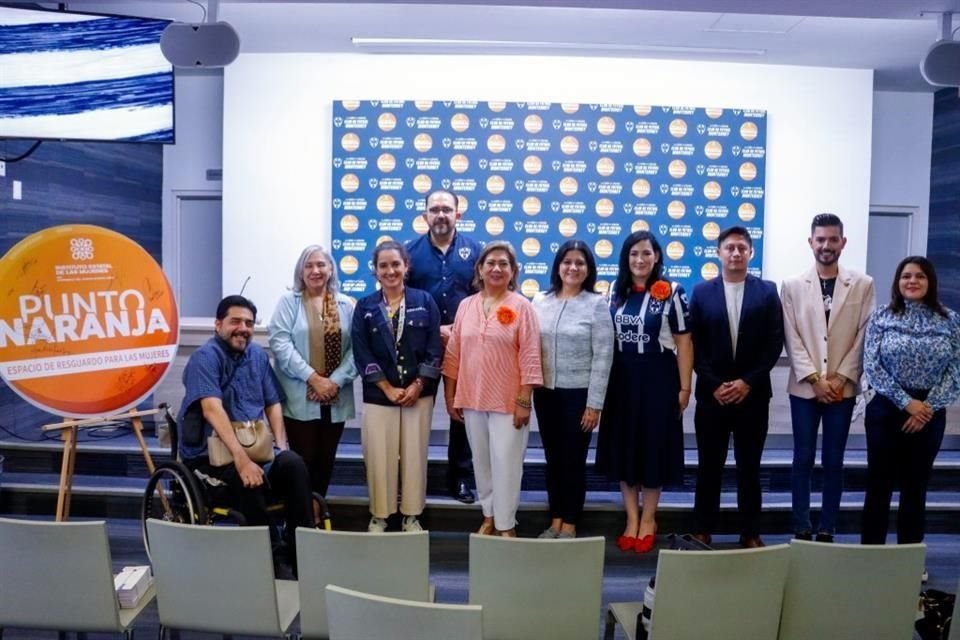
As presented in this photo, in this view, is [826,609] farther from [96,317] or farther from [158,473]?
[96,317]

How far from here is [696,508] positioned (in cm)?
404

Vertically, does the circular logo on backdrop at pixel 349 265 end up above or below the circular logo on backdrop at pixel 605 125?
below

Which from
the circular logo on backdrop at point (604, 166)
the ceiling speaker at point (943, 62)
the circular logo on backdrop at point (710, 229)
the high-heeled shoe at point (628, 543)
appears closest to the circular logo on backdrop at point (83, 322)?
the high-heeled shoe at point (628, 543)

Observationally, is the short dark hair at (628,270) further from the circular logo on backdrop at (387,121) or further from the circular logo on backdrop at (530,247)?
the circular logo on backdrop at (387,121)

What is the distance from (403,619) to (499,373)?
81.7 inches

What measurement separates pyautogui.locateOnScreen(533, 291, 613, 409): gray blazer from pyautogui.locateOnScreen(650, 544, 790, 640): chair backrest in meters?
1.67

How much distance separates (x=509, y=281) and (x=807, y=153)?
4388mm

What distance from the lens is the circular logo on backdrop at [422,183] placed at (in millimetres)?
6988

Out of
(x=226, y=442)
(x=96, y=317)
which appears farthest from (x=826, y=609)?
(x=96, y=317)

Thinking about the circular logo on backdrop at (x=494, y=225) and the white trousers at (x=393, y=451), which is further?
the circular logo on backdrop at (x=494, y=225)

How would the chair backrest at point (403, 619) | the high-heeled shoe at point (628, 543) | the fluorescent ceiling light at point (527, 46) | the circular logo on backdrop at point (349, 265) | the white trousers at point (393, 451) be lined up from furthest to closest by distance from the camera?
the circular logo on backdrop at point (349, 265), the fluorescent ceiling light at point (527, 46), the high-heeled shoe at point (628, 543), the white trousers at point (393, 451), the chair backrest at point (403, 619)

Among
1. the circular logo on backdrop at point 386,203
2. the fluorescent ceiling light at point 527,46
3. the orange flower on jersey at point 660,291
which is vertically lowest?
the orange flower on jersey at point 660,291

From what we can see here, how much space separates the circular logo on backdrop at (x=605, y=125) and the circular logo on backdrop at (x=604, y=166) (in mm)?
227

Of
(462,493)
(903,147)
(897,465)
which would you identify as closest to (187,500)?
(462,493)
